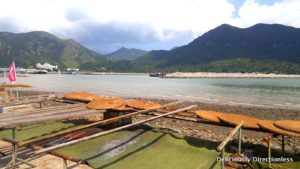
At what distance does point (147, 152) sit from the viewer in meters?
8.30

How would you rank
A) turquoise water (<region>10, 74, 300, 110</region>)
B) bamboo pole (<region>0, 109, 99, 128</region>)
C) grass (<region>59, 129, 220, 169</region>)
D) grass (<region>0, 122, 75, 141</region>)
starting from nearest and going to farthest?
grass (<region>59, 129, 220, 169</region>) → bamboo pole (<region>0, 109, 99, 128</region>) → grass (<region>0, 122, 75, 141</region>) → turquoise water (<region>10, 74, 300, 110</region>)

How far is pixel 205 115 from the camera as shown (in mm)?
9633

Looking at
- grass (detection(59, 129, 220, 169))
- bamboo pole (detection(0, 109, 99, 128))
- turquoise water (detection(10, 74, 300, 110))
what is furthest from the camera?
turquoise water (detection(10, 74, 300, 110))

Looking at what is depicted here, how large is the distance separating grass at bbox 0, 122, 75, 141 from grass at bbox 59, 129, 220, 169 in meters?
2.51

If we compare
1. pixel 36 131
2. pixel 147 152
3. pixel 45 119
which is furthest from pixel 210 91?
pixel 45 119

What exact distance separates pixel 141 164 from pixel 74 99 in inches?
278

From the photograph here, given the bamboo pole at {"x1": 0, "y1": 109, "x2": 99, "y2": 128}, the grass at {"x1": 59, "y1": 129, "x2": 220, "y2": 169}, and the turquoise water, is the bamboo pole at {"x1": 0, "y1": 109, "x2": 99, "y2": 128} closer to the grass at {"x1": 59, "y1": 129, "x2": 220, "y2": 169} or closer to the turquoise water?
the grass at {"x1": 59, "y1": 129, "x2": 220, "y2": 169}

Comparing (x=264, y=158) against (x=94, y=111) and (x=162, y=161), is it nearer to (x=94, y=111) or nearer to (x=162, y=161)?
(x=162, y=161)

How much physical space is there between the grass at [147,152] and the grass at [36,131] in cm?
251

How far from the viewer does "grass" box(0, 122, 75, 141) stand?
10.4 meters

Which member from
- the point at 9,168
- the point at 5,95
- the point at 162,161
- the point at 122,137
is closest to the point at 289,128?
the point at 162,161

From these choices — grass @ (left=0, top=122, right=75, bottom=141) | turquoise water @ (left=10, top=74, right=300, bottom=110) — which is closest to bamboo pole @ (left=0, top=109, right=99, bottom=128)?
grass @ (left=0, top=122, right=75, bottom=141)

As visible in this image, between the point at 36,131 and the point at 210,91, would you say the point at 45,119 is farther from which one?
the point at 210,91

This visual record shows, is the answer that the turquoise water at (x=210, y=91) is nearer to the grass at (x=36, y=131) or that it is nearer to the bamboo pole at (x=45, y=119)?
the grass at (x=36, y=131)
